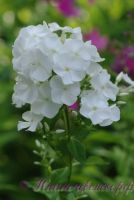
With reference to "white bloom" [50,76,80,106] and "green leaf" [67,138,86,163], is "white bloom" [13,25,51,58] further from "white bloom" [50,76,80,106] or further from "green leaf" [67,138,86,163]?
"green leaf" [67,138,86,163]

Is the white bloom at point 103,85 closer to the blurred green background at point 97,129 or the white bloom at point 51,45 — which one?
the white bloom at point 51,45

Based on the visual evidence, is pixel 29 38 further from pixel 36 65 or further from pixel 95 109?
pixel 95 109

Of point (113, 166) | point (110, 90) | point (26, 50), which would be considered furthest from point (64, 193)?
point (113, 166)

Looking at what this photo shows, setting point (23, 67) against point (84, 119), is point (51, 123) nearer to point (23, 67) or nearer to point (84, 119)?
point (84, 119)

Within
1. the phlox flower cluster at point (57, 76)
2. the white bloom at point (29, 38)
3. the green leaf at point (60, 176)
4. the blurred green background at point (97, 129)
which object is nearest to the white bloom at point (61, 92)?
the phlox flower cluster at point (57, 76)

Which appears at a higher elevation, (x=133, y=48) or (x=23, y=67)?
(x=23, y=67)
